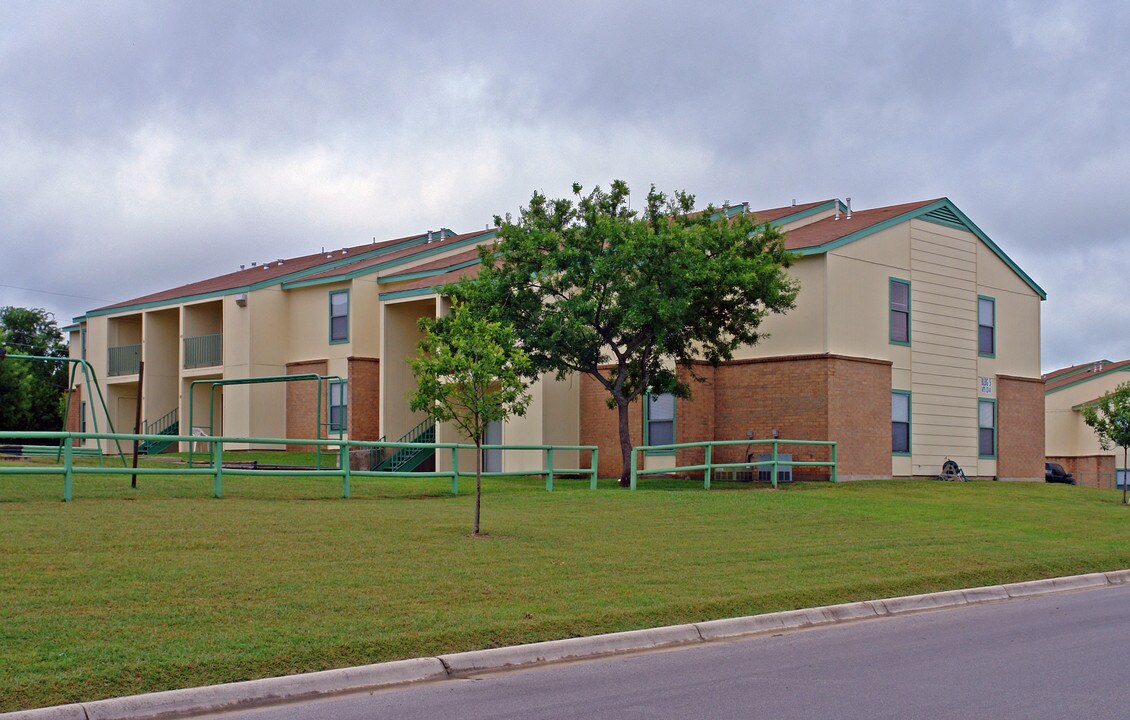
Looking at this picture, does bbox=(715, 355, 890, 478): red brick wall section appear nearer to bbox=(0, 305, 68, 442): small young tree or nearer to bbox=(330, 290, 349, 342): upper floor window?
bbox=(330, 290, 349, 342): upper floor window

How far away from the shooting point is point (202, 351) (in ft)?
141

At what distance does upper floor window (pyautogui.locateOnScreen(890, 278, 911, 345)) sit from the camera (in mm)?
31484

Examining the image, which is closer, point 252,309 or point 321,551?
point 321,551

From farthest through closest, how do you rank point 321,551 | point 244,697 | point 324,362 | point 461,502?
point 324,362 → point 461,502 → point 321,551 → point 244,697

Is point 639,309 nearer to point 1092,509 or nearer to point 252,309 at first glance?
point 1092,509

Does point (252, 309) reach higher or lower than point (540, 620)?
higher

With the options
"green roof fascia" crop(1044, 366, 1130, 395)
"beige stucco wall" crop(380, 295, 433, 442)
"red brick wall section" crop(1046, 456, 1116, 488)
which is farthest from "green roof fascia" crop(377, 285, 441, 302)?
"green roof fascia" crop(1044, 366, 1130, 395)

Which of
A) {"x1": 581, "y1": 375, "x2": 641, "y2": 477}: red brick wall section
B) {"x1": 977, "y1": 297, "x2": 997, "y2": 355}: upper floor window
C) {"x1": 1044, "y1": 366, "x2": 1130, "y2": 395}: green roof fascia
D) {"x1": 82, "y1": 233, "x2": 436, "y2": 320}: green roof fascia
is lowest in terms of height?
{"x1": 581, "y1": 375, "x2": 641, "y2": 477}: red brick wall section

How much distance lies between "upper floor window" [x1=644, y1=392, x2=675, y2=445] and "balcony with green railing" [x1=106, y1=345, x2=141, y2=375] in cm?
2343

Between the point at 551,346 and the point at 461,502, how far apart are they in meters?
5.68

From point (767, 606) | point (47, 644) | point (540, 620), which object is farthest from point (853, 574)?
point (47, 644)

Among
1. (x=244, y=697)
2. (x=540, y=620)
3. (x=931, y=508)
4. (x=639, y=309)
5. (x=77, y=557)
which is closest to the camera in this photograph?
(x=244, y=697)

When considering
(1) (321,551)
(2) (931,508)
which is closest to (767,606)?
(1) (321,551)

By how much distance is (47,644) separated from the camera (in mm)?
9172
